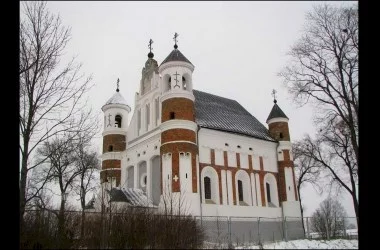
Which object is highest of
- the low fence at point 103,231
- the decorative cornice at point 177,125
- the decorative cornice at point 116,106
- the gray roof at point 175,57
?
the gray roof at point 175,57

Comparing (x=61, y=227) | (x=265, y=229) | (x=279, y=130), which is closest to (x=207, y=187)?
(x=265, y=229)

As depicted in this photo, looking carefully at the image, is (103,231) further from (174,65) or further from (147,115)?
(147,115)

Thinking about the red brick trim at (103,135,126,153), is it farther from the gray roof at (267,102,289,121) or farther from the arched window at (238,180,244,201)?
the gray roof at (267,102,289,121)

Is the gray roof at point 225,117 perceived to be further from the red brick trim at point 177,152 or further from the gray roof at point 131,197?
the gray roof at point 131,197

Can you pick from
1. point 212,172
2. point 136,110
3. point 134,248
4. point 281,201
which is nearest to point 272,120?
point 281,201

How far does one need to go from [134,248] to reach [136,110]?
903 inches

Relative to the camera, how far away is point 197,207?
29031mm

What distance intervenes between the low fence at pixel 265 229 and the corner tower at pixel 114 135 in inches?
479

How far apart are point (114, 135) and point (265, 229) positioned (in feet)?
57.8

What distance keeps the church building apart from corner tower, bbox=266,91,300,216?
0.09 meters

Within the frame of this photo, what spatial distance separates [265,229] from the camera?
109 ft

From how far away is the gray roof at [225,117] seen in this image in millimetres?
35062

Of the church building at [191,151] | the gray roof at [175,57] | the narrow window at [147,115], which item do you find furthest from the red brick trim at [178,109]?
the gray roof at [175,57]

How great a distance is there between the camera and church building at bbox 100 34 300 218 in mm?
30109
